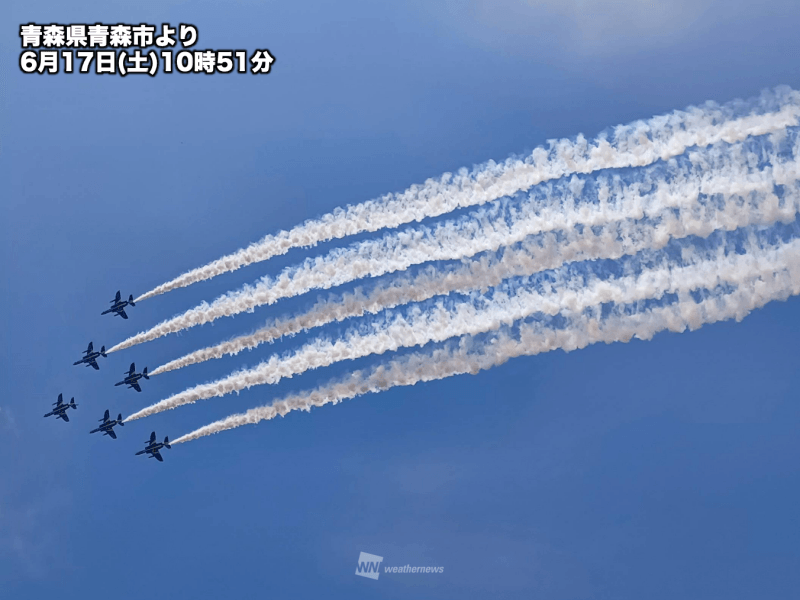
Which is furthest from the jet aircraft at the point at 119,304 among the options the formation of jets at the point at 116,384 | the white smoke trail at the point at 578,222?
the white smoke trail at the point at 578,222

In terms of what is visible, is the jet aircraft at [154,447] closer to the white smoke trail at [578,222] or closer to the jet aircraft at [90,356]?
the jet aircraft at [90,356]

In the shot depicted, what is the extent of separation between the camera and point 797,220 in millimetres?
37781

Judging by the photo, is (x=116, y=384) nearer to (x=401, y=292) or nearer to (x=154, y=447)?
(x=154, y=447)

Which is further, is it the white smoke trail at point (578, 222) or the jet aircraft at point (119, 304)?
the jet aircraft at point (119, 304)

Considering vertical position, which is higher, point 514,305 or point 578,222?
point 578,222

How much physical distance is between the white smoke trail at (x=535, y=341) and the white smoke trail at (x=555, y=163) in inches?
254

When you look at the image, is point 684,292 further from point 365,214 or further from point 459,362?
point 365,214

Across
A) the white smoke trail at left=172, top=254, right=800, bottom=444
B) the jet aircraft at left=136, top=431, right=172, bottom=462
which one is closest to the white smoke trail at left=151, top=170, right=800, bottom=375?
the white smoke trail at left=172, top=254, right=800, bottom=444

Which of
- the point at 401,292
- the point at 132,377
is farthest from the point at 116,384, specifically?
the point at 401,292

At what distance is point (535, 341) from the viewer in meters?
42.3

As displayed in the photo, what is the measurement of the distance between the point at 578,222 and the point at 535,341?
20.0 feet

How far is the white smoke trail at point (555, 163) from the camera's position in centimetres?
3781

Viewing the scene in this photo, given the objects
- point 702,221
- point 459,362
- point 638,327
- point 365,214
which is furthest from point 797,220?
point 365,214

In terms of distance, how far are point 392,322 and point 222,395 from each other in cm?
1139
